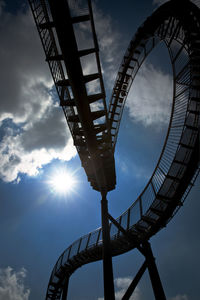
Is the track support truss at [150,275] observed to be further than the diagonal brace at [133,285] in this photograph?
No

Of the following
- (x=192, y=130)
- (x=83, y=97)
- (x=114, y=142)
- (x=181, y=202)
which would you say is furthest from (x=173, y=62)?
(x=181, y=202)

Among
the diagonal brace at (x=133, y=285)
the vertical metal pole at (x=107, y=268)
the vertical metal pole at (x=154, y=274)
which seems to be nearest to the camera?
the vertical metal pole at (x=107, y=268)

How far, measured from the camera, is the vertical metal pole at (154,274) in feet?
20.7

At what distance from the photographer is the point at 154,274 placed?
6.76 m

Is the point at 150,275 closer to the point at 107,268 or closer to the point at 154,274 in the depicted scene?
the point at 154,274

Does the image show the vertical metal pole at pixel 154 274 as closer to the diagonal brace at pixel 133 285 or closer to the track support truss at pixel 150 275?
the track support truss at pixel 150 275

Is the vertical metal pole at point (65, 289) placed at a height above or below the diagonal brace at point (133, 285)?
above

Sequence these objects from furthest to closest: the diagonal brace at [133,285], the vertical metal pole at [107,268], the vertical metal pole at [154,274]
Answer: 1. the diagonal brace at [133,285]
2. the vertical metal pole at [154,274]
3. the vertical metal pole at [107,268]

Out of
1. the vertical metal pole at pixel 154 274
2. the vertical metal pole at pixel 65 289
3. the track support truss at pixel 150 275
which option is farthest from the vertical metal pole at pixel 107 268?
the vertical metal pole at pixel 65 289

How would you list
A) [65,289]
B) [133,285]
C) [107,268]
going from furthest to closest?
[65,289] < [133,285] < [107,268]

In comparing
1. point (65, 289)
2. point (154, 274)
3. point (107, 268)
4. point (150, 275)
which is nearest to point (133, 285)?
point (150, 275)

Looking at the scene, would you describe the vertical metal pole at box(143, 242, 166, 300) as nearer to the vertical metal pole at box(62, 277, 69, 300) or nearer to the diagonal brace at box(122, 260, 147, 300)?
the diagonal brace at box(122, 260, 147, 300)

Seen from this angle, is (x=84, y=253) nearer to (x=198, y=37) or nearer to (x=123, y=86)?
(x=123, y=86)

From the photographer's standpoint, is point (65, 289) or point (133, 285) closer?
point (133, 285)
